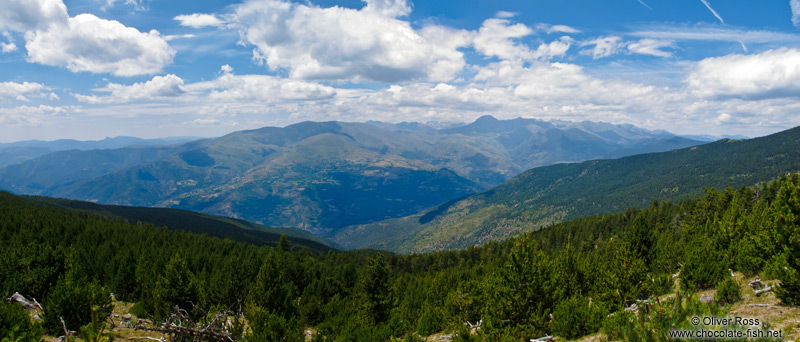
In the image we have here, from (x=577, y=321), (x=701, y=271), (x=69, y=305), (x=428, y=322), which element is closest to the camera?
(x=69, y=305)

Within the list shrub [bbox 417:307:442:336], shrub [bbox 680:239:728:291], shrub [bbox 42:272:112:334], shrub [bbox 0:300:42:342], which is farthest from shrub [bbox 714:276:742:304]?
shrub [bbox 42:272:112:334]

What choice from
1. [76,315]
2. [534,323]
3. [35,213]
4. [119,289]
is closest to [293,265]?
[119,289]

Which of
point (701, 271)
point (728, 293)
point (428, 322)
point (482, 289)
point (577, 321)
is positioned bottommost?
point (428, 322)

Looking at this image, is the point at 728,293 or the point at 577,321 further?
the point at 577,321

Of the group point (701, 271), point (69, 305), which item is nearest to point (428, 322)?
point (701, 271)

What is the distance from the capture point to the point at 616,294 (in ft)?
110

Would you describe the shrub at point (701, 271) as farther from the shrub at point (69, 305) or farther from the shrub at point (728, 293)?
the shrub at point (69, 305)

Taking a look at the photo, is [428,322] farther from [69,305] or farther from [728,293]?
[69,305]

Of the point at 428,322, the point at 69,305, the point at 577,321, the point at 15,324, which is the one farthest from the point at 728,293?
the point at 69,305

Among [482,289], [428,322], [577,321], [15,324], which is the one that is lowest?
[428,322]

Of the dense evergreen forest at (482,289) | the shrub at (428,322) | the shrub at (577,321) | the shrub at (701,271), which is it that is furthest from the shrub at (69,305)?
the shrub at (701,271)

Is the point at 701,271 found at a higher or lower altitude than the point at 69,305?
lower

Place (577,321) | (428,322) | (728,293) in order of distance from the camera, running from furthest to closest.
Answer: (428,322) → (577,321) → (728,293)

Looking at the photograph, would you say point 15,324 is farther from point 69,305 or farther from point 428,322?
point 428,322
